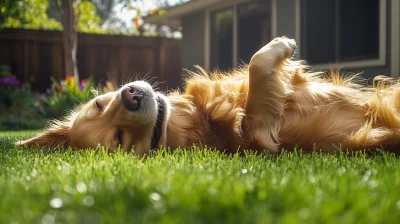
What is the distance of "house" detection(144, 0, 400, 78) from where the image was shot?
270 inches

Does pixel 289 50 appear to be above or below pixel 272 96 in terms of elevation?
above

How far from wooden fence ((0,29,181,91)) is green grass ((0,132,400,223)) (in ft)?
33.4

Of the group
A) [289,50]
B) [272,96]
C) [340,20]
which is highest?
[340,20]

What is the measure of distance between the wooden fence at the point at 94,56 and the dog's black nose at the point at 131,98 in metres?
9.18

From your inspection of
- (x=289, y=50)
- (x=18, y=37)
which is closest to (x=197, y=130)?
(x=289, y=50)

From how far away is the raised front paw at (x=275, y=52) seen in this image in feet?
8.38

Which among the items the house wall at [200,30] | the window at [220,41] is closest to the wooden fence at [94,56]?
the house wall at [200,30]

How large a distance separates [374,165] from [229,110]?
1.02 meters

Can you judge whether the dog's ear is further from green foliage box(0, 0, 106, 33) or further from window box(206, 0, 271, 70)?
green foliage box(0, 0, 106, 33)

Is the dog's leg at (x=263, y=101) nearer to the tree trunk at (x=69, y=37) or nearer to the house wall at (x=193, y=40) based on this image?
the tree trunk at (x=69, y=37)

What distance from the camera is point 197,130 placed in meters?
2.69

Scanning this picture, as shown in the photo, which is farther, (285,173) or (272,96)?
(272,96)

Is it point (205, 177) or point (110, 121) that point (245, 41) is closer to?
point (110, 121)

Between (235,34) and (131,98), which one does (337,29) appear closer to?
(235,34)
